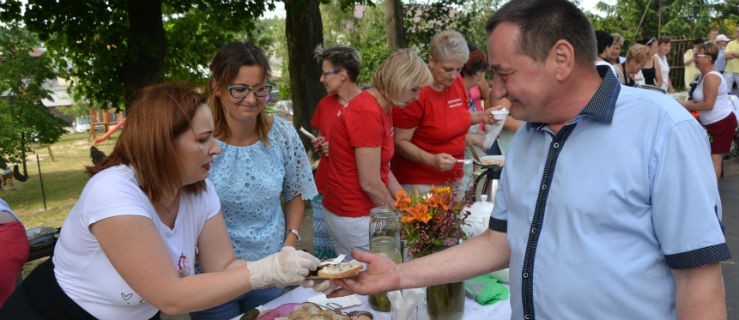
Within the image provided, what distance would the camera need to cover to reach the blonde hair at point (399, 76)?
3039 mm

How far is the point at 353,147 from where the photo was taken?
301 centimetres

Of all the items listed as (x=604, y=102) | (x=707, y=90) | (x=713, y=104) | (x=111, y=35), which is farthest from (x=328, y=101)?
(x=713, y=104)

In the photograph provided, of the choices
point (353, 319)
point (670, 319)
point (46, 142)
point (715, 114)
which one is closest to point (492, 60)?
point (670, 319)

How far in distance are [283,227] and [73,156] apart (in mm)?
17545

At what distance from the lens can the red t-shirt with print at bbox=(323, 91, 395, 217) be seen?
294 centimetres

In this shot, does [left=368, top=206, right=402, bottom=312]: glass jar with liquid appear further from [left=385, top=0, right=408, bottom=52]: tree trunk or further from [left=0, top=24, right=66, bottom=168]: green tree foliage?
[left=385, top=0, right=408, bottom=52]: tree trunk

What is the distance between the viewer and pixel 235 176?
245cm

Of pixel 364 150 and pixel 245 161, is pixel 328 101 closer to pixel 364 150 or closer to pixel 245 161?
pixel 364 150

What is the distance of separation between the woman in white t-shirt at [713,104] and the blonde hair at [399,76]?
17.2ft

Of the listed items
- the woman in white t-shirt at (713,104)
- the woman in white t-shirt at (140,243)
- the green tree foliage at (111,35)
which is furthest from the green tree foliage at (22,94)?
the woman in white t-shirt at (713,104)

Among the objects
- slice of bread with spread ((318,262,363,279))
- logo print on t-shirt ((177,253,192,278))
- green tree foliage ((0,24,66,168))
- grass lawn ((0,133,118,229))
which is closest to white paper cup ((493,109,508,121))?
slice of bread with spread ((318,262,363,279))

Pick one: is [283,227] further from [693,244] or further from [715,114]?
[715,114]

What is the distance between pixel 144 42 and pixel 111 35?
15.8 inches

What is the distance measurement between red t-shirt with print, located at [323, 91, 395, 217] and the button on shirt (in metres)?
1.51
